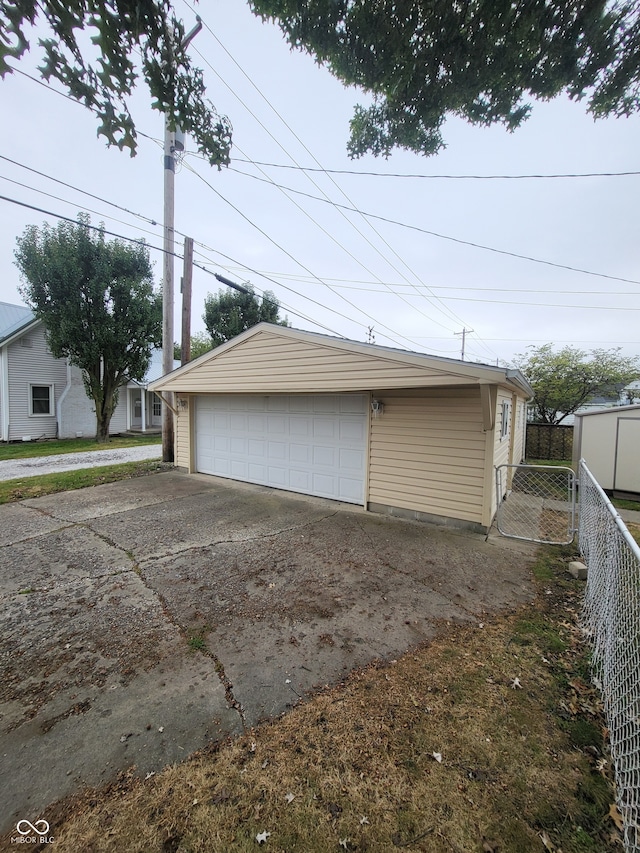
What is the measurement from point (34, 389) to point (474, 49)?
58.6 feet

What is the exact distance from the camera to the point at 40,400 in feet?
48.5

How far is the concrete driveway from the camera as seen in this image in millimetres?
1990

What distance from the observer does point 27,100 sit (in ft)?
11.1

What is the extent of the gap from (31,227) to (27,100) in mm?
12032

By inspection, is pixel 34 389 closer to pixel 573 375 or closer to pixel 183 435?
pixel 183 435

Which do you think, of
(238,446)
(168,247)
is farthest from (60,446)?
(238,446)

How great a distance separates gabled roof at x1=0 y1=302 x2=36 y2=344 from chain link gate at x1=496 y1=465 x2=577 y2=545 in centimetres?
1775

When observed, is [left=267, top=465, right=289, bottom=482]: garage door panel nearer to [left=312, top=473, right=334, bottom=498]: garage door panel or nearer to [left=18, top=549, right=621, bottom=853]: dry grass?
[left=312, top=473, right=334, bottom=498]: garage door panel

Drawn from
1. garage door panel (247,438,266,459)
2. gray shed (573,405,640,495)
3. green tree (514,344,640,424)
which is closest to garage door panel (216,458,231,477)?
garage door panel (247,438,266,459)

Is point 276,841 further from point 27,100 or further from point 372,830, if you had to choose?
point 27,100

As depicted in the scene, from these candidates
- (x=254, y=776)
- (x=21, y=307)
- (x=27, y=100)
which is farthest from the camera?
(x=21, y=307)

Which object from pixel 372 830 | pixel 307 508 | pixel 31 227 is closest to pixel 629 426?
pixel 307 508

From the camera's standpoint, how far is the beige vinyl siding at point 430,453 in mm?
5238

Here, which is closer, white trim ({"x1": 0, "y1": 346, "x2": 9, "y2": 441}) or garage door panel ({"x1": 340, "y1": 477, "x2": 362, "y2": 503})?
garage door panel ({"x1": 340, "y1": 477, "x2": 362, "y2": 503})
